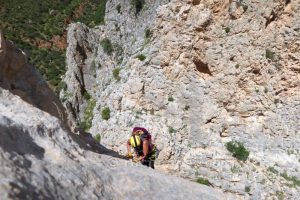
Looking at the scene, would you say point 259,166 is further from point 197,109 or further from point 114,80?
point 114,80

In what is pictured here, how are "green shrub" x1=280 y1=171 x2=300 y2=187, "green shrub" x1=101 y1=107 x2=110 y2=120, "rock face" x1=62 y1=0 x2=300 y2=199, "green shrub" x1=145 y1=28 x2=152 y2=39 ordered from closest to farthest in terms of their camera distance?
1. "green shrub" x1=280 y1=171 x2=300 y2=187
2. "rock face" x1=62 y1=0 x2=300 y2=199
3. "green shrub" x1=101 y1=107 x2=110 y2=120
4. "green shrub" x1=145 y1=28 x2=152 y2=39

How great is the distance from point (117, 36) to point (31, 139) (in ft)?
79.2

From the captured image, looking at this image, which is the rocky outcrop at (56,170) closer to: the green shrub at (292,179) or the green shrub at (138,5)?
the green shrub at (292,179)

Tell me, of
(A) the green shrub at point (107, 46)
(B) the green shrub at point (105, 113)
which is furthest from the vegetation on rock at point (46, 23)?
(B) the green shrub at point (105, 113)

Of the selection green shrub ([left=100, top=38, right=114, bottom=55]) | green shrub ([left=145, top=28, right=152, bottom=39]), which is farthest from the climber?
green shrub ([left=100, top=38, right=114, bottom=55])

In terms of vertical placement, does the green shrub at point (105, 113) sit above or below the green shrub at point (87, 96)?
below

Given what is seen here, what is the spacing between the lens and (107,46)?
27.9m

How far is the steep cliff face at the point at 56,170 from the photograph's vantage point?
138 inches

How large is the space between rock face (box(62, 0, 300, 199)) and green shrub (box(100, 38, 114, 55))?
5083 millimetres

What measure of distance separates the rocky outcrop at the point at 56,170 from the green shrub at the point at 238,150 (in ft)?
44.1

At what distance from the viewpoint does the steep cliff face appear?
11.5 feet

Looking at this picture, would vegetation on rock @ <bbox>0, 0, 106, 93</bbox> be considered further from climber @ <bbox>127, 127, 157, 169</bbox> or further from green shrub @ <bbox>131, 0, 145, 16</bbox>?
climber @ <bbox>127, 127, 157, 169</bbox>

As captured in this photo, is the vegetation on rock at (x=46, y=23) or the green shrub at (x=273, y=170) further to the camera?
the vegetation on rock at (x=46, y=23)

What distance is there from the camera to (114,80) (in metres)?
23.1
